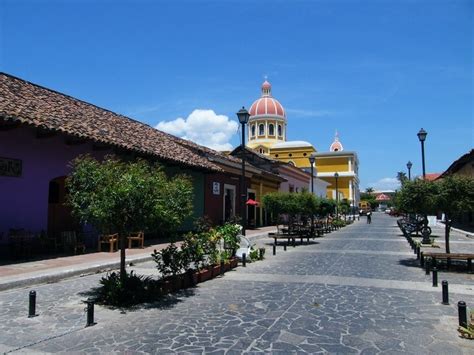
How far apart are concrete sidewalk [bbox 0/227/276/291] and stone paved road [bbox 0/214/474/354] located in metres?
0.37

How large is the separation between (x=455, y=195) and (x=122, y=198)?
1033 cm

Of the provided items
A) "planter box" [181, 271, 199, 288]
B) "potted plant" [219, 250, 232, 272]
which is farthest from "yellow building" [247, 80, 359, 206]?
"planter box" [181, 271, 199, 288]

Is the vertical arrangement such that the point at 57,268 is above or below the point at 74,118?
below

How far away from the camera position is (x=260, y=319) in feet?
23.8

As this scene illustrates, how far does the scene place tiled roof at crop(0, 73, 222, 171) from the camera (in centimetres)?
1337

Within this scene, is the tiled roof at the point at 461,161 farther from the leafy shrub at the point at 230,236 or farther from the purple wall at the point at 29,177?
the purple wall at the point at 29,177

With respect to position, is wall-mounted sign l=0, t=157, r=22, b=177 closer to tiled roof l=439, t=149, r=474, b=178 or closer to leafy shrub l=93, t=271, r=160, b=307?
leafy shrub l=93, t=271, r=160, b=307

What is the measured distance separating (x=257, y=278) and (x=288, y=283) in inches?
42.5

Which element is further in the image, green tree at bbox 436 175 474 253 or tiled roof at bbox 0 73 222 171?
tiled roof at bbox 0 73 222 171

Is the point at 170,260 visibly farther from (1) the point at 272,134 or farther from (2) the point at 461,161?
(1) the point at 272,134

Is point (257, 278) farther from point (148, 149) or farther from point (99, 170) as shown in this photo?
point (148, 149)

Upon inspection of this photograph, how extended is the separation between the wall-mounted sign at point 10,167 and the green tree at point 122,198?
529 cm

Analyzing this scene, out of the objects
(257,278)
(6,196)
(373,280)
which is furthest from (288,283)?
(6,196)

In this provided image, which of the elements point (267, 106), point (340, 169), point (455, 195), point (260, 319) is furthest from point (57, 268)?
point (340, 169)
